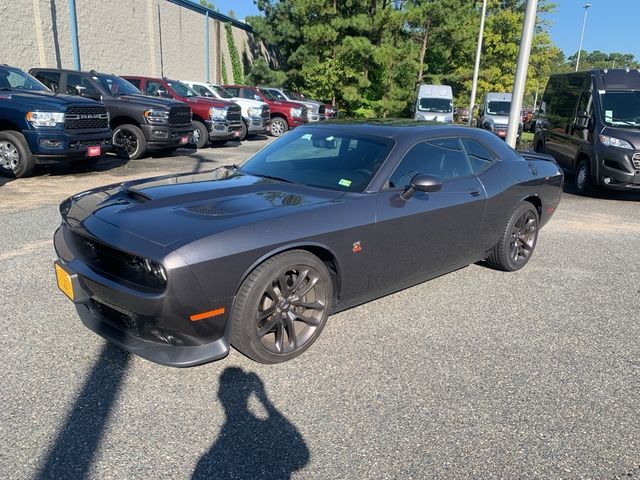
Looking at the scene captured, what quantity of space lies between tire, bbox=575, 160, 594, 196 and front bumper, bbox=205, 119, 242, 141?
9.16 metres

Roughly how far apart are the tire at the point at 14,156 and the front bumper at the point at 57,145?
0.33 ft

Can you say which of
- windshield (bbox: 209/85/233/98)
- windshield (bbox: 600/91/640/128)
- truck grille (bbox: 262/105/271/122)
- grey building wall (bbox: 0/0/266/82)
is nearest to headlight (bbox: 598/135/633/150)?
windshield (bbox: 600/91/640/128)

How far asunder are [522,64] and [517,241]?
6.47m

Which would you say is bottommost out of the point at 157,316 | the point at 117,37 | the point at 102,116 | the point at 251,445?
the point at 251,445

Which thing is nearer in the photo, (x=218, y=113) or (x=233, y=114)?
(x=218, y=113)

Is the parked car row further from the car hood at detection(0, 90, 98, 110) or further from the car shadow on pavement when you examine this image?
the car shadow on pavement

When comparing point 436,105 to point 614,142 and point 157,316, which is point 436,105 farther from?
point 157,316

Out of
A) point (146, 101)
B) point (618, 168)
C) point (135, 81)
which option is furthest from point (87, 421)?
point (135, 81)

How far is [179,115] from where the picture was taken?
479 inches

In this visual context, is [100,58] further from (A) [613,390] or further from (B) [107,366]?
(A) [613,390]

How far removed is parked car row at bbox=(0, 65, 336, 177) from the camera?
29.3ft

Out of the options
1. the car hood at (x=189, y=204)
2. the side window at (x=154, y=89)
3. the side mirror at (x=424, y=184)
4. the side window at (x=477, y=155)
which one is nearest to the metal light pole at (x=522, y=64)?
the side window at (x=477, y=155)

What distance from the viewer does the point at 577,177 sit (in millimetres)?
10141

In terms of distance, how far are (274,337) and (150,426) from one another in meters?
0.95
